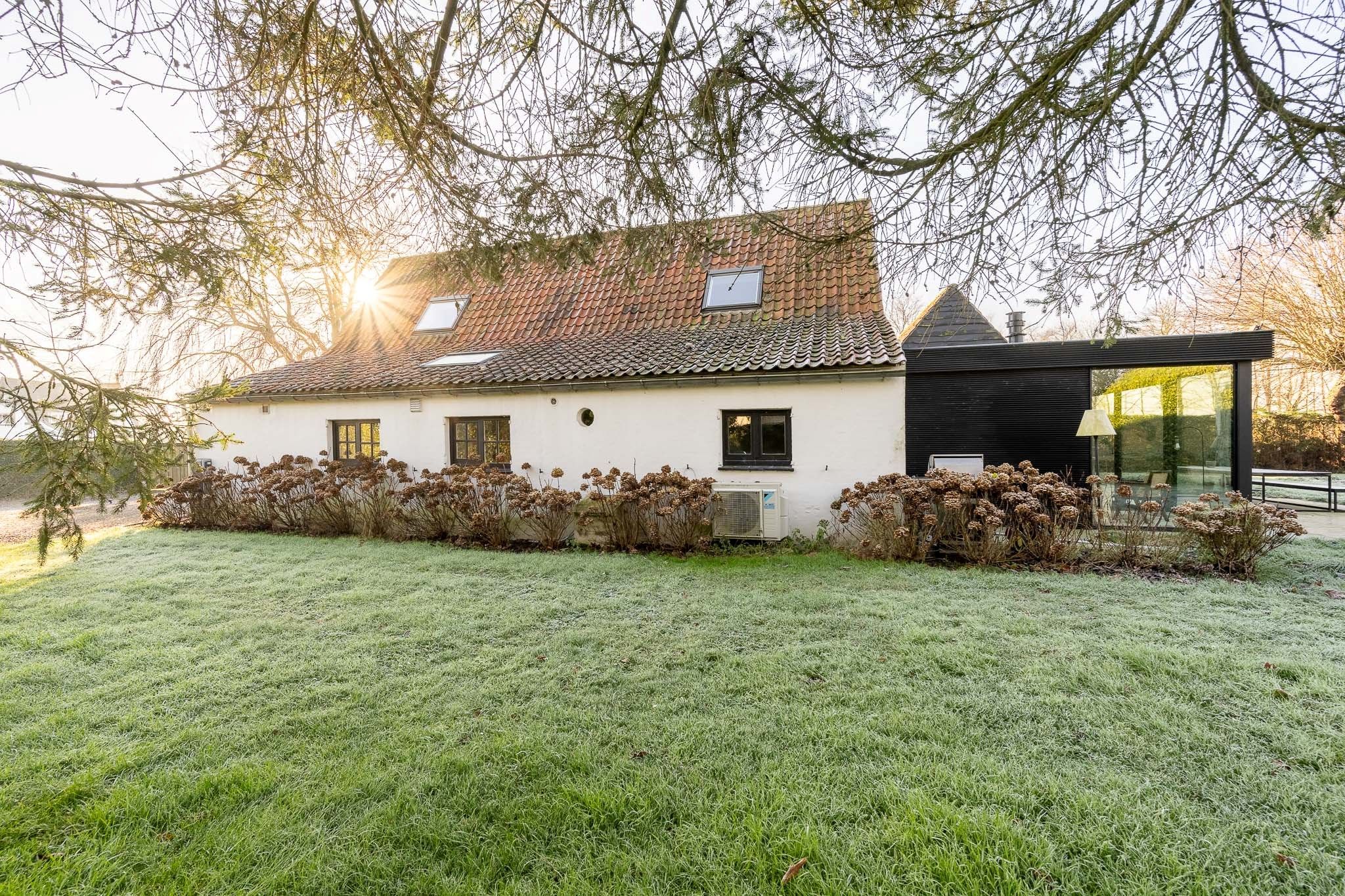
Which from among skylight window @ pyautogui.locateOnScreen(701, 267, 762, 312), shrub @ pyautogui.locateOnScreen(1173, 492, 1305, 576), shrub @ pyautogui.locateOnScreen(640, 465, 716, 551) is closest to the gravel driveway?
shrub @ pyautogui.locateOnScreen(640, 465, 716, 551)

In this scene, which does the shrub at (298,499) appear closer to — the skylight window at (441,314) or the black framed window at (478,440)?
the black framed window at (478,440)

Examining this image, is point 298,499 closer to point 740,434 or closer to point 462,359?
point 462,359

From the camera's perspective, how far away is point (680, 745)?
274 centimetres

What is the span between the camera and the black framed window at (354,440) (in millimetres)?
10617

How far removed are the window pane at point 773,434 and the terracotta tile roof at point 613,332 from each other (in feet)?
2.98

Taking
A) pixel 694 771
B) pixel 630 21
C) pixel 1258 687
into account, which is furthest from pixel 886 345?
pixel 694 771

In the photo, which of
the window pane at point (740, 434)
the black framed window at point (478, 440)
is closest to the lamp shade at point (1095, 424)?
the window pane at point (740, 434)

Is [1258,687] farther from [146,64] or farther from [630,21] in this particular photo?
[146,64]

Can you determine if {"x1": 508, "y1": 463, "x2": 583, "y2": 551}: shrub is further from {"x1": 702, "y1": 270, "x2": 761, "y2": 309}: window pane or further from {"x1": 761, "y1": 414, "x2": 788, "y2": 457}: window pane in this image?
{"x1": 702, "y1": 270, "x2": 761, "y2": 309}: window pane

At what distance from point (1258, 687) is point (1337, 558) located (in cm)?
562

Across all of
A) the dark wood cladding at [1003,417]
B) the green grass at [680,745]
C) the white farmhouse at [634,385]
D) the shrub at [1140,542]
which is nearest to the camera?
the green grass at [680,745]

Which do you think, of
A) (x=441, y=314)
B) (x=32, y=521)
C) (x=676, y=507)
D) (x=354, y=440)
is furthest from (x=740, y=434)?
(x=32, y=521)

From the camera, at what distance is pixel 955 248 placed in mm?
3277

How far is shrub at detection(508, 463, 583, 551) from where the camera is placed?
780 cm
